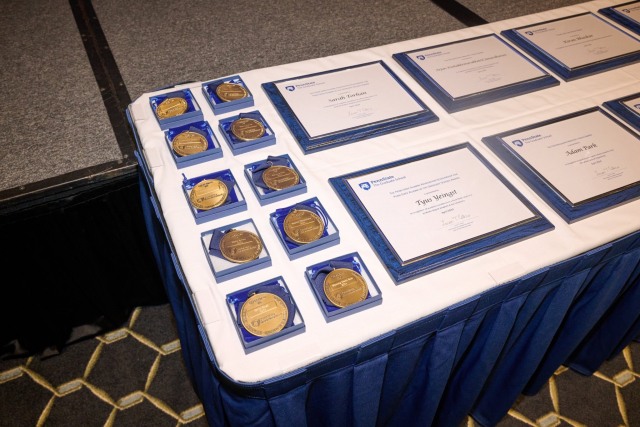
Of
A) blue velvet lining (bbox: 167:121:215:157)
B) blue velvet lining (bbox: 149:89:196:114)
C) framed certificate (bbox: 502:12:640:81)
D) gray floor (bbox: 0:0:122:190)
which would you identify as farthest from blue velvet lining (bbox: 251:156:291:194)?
framed certificate (bbox: 502:12:640:81)

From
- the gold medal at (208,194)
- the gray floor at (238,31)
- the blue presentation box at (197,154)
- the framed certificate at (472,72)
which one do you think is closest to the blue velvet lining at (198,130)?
the blue presentation box at (197,154)

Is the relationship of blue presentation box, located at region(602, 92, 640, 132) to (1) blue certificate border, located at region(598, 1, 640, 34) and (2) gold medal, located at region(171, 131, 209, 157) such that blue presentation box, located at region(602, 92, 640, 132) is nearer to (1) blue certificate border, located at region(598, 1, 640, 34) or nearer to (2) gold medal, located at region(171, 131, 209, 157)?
(1) blue certificate border, located at region(598, 1, 640, 34)

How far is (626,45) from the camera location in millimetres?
1118

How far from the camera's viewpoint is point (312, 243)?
693 millimetres

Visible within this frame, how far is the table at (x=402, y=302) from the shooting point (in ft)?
2.05

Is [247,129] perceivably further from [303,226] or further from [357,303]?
[357,303]

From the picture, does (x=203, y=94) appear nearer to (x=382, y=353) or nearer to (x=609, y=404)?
(x=382, y=353)

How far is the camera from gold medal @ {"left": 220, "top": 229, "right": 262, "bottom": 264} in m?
0.67

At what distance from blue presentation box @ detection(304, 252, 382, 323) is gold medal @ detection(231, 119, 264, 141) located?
31cm

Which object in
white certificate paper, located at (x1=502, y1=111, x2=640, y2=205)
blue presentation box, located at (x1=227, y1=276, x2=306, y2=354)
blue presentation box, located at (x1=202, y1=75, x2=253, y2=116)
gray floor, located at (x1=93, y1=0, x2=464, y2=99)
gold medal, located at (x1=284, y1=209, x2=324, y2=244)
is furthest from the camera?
gray floor, located at (x1=93, y1=0, x2=464, y2=99)

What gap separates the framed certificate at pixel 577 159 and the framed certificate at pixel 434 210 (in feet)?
0.19

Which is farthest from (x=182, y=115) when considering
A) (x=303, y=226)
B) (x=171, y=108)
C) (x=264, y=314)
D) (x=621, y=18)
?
(x=621, y=18)

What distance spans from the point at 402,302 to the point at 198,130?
514mm

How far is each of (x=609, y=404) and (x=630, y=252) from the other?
→ 654 millimetres
